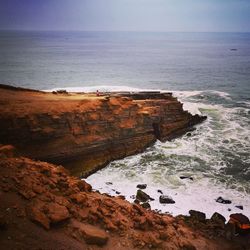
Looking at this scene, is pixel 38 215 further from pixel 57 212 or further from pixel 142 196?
pixel 142 196

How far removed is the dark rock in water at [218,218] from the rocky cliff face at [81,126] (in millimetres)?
8225

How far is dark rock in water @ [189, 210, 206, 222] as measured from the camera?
13364mm

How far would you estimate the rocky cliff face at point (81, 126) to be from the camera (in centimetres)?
1725

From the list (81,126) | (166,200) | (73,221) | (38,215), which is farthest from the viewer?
(81,126)

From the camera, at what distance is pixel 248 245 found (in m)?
11.9

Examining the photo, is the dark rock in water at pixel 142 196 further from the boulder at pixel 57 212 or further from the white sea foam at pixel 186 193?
the boulder at pixel 57 212

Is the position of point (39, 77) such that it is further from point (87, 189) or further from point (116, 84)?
point (87, 189)

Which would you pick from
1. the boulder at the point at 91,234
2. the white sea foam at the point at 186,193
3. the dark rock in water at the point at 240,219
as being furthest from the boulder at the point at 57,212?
the dark rock in water at the point at 240,219

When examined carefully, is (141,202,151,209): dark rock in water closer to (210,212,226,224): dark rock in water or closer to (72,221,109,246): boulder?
(210,212,226,224): dark rock in water

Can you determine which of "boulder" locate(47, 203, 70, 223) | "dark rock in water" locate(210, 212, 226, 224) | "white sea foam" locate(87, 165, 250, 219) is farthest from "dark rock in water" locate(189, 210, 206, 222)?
"boulder" locate(47, 203, 70, 223)

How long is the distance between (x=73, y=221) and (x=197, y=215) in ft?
21.2

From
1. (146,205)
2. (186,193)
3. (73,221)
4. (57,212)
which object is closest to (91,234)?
(73,221)

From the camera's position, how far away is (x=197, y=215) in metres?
13.8

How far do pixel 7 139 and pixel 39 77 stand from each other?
3936 cm
